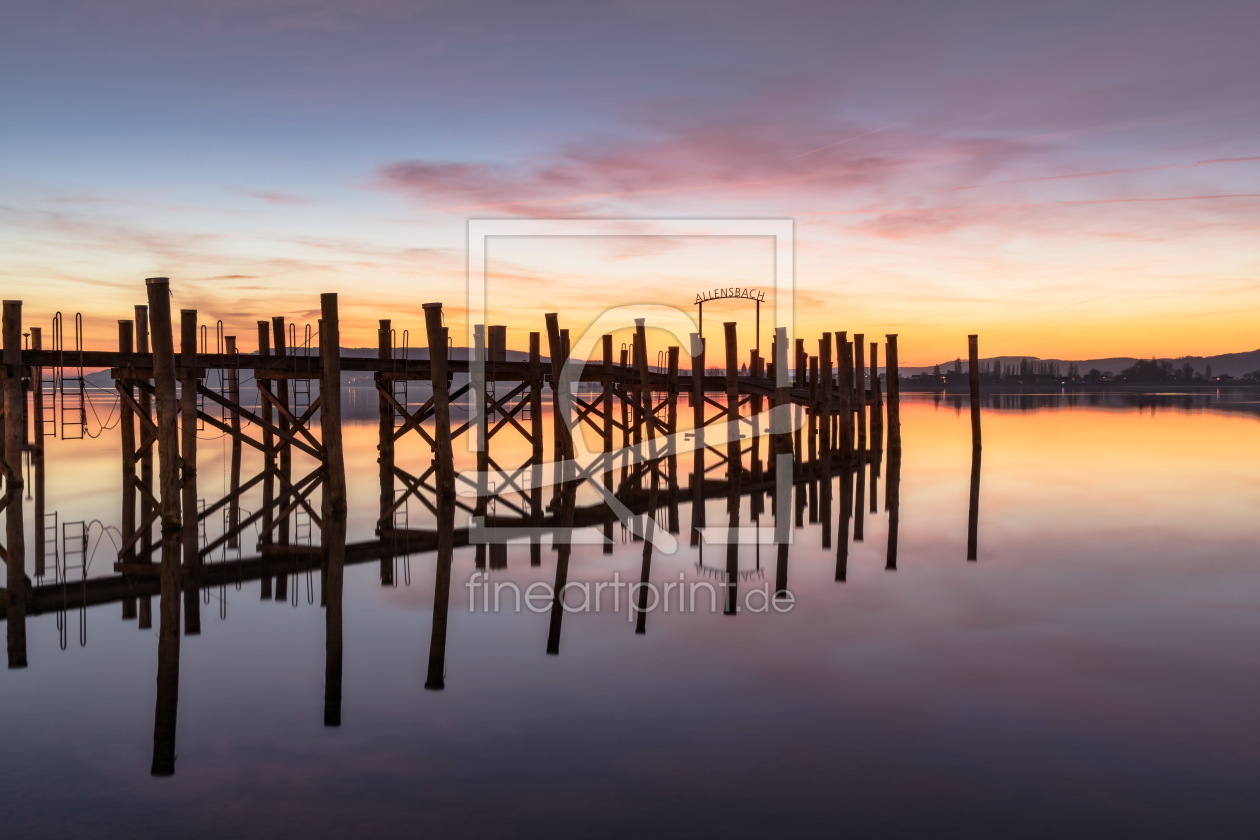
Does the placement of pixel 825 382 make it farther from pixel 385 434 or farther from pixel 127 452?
pixel 127 452

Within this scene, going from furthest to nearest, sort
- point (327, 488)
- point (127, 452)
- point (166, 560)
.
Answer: point (127, 452), point (327, 488), point (166, 560)

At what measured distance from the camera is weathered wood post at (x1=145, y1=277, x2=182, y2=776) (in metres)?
8.84

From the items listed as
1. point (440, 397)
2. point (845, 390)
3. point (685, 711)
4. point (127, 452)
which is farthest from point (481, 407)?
point (845, 390)

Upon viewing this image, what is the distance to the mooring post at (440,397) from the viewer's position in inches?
538

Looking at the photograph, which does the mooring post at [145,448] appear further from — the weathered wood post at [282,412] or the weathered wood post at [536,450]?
the weathered wood post at [536,450]

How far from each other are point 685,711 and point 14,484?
811cm

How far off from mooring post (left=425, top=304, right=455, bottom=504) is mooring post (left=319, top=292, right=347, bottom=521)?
5.30ft

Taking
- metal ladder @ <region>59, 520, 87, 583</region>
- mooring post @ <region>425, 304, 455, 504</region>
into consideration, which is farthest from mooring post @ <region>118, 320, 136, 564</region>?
mooring post @ <region>425, 304, 455, 504</region>

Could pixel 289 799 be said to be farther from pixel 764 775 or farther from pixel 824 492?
pixel 824 492

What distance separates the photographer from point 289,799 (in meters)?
8.59

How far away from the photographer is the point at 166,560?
30.5ft

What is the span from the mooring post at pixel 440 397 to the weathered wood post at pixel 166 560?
4184 millimetres

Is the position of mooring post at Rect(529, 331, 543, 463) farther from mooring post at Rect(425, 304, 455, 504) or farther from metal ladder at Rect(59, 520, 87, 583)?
metal ladder at Rect(59, 520, 87, 583)

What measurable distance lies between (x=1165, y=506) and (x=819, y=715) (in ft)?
71.4
